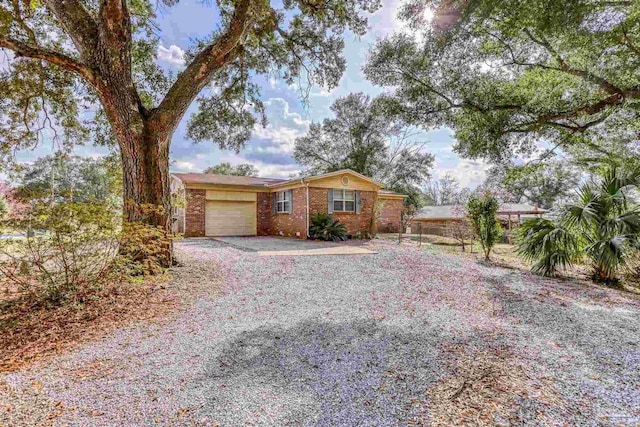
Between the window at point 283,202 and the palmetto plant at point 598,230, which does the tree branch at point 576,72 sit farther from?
the window at point 283,202

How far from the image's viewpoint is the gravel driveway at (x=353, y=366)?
2117mm

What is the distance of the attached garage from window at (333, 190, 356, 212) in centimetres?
446

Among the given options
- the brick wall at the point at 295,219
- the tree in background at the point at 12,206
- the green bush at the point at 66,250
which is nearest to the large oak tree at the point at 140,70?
the green bush at the point at 66,250

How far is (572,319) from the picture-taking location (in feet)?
13.5

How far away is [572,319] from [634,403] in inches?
86.4

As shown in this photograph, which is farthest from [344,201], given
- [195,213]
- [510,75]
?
[510,75]

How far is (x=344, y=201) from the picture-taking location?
48.6ft

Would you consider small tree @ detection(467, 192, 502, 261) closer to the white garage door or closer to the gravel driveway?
the gravel driveway

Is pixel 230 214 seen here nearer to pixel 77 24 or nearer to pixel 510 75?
pixel 77 24

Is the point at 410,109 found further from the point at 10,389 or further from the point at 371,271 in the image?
the point at 10,389

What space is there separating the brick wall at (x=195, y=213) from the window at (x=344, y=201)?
21.1 feet

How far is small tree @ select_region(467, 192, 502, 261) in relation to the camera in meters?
8.83

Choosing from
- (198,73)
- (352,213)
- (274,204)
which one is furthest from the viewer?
(274,204)

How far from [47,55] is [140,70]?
3629 mm
